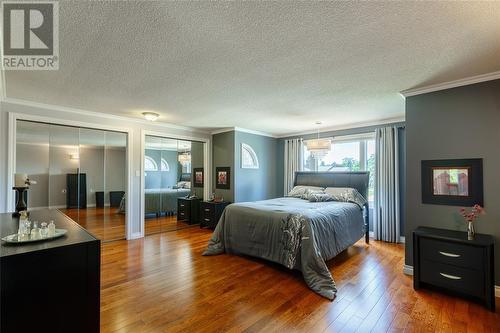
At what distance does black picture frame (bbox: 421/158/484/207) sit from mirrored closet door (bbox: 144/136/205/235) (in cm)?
464

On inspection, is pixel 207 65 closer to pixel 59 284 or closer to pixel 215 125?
pixel 59 284

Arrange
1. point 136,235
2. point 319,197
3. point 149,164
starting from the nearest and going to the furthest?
point 319,197, point 136,235, point 149,164

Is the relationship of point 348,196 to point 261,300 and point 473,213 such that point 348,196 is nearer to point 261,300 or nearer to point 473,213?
point 473,213

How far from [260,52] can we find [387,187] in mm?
3812

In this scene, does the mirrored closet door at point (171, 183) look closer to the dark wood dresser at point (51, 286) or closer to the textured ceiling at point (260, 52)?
the textured ceiling at point (260, 52)

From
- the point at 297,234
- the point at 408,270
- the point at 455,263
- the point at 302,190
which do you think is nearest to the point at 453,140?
the point at 455,263

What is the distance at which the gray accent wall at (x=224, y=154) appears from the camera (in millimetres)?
5695

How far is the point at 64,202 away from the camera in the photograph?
4.05 metres

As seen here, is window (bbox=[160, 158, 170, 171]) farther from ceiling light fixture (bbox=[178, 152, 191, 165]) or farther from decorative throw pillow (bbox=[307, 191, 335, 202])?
decorative throw pillow (bbox=[307, 191, 335, 202])

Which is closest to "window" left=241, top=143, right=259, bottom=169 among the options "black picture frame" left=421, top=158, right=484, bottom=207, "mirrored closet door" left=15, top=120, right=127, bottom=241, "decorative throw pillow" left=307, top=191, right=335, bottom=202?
"decorative throw pillow" left=307, top=191, right=335, bottom=202

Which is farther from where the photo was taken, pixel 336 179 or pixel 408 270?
pixel 336 179

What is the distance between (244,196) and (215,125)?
1.86 meters

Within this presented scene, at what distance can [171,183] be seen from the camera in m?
5.56

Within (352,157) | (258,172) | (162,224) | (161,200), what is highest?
(352,157)
